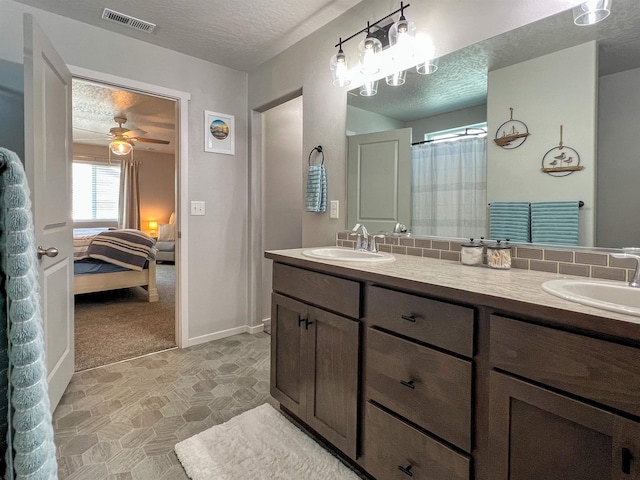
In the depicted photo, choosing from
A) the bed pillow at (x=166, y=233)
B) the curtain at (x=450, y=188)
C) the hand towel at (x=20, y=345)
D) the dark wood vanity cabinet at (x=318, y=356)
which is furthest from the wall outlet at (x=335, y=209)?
the bed pillow at (x=166, y=233)

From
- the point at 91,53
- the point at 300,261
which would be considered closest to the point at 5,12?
the point at 91,53

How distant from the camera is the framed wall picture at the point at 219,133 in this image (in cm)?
283

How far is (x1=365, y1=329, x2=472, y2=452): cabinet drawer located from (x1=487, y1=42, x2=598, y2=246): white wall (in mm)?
741

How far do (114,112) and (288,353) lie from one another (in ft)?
14.0

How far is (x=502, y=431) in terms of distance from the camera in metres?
0.91

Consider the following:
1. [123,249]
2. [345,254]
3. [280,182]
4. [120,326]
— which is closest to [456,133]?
[345,254]

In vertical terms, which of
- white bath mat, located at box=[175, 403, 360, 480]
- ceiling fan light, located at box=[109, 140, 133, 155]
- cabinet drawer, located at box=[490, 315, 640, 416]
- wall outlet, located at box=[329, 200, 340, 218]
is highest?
ceiling fan light, located at box=[109, 140, 133, 155]

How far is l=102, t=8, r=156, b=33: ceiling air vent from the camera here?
213 centimetres

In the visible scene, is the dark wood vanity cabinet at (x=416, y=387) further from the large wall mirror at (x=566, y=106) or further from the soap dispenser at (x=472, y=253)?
the large wall mirror at (x=566, y=106)

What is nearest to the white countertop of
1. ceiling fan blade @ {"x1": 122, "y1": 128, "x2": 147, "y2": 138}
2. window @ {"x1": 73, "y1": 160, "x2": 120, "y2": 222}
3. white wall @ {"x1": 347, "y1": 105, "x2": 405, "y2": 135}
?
white wall @ {"x1": 347, "y1": 105, "x2": 405, "y2": 135}

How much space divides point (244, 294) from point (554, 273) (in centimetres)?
246

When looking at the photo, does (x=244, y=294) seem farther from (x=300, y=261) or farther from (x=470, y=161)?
(x=470, y=161)

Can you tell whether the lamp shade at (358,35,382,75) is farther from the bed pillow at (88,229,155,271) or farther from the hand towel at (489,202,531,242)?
the bed pillow at (88,229,155,271)

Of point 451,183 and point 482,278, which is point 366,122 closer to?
point 451,183
